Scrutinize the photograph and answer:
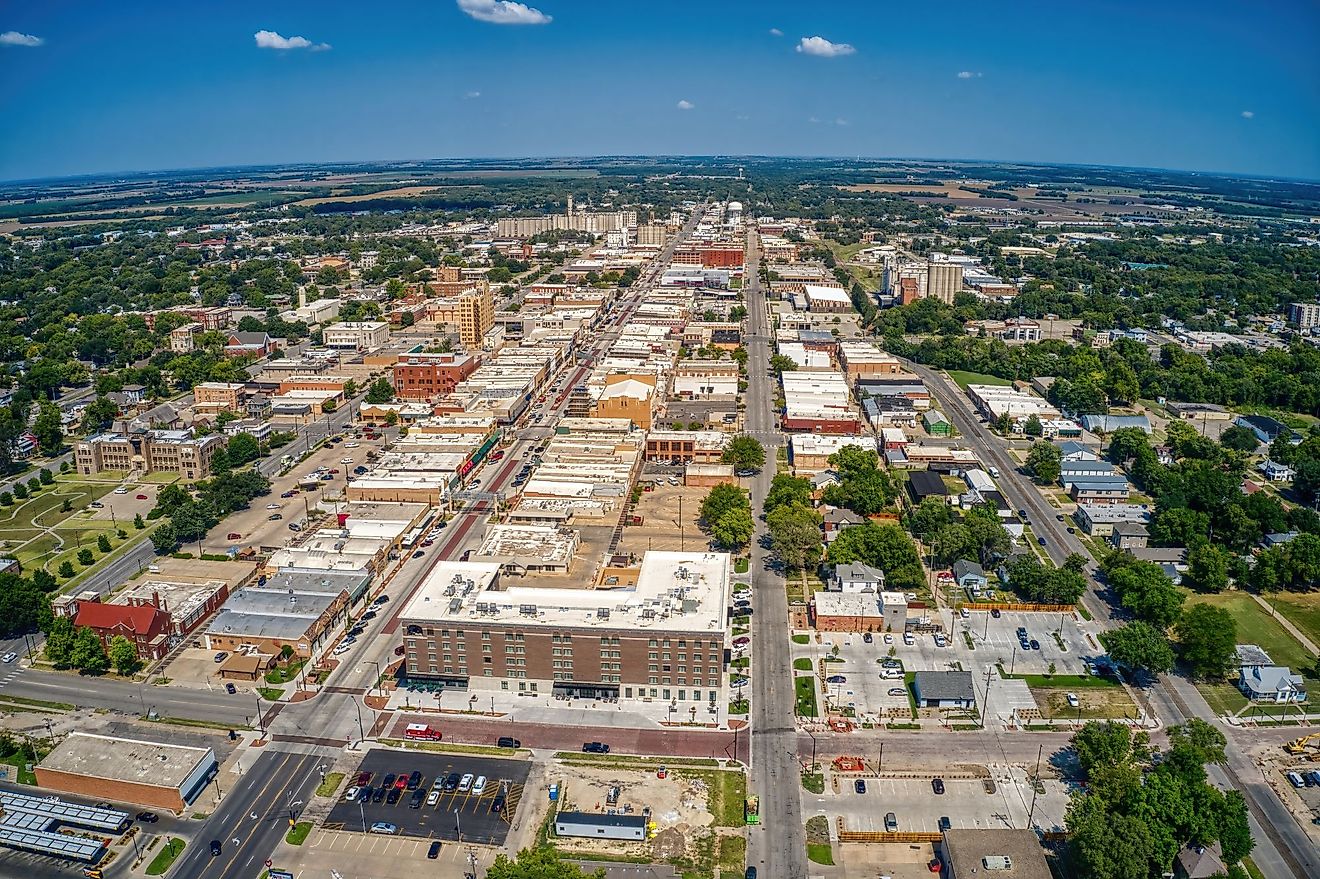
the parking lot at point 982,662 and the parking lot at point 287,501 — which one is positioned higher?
the parking lot at point 287,501

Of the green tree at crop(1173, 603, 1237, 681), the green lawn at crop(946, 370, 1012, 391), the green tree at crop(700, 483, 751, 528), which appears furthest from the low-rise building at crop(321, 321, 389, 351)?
the green tree at crop(1173, 603, 1237, 681)

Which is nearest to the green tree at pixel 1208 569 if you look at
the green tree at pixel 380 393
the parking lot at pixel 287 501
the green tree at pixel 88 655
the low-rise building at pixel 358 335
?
the parking lot at pixel 287 501

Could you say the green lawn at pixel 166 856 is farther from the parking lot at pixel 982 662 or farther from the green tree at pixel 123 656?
the parking lot at pixel 982 662

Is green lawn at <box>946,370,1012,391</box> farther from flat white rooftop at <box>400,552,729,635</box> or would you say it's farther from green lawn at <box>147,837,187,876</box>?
green lawn at <box>147,837,187,876</box>

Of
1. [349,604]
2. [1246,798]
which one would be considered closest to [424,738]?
[349,604]

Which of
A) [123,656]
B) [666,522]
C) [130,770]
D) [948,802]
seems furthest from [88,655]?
[948,802]

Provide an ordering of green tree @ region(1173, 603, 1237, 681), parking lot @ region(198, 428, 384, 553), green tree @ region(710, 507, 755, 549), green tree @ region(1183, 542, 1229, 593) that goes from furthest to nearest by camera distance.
Result: parking lot @ region(198, 428, 384, 553)
green tree @ region(710, 507, 755, 549)
green tree @ region(1183, 542, 1229, 593)
green tree @ region(1173, 603, 1237, 681)
